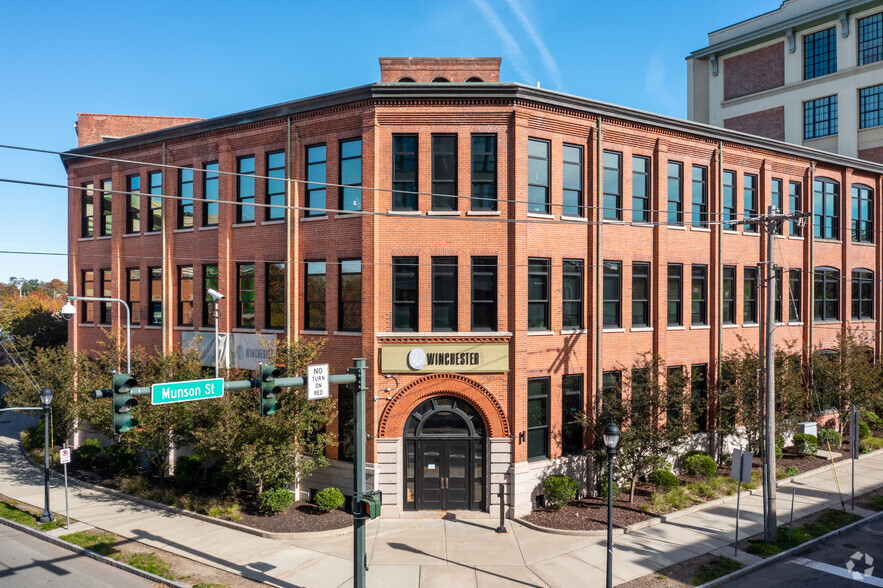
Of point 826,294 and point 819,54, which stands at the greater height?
point 819,54

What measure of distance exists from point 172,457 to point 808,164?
31.1 m

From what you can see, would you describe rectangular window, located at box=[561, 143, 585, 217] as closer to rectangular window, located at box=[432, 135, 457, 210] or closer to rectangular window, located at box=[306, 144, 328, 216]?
rectangular window, located at box=[432, 135, 457, 210]

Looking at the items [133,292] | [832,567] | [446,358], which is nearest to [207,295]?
[133,292]

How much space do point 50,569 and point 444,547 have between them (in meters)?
10.3

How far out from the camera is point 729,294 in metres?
25.2

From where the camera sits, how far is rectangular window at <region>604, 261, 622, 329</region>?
21.5 meters

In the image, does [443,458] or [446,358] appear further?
[443,458]

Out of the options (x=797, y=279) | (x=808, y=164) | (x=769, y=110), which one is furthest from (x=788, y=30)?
(x=797, y=279)

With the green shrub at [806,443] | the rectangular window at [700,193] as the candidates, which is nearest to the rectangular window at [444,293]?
the rectangular window at [700,193]

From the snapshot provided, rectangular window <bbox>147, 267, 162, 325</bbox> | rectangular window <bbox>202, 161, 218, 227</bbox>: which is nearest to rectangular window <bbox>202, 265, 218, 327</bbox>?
rectangular window <bbox>202, 161, 218, 227</bbox>

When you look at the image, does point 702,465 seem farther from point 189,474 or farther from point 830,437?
point 189,474

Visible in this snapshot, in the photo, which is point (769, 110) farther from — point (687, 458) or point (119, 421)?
point (119, 421)

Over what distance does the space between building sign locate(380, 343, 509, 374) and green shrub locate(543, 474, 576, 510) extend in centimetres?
398

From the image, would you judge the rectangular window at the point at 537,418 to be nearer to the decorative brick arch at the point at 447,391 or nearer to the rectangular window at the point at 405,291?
the decorative brick arch at the point at 447,391
